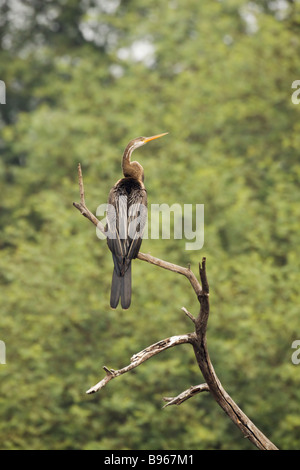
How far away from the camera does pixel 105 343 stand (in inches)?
409

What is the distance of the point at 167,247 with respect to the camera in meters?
11.6

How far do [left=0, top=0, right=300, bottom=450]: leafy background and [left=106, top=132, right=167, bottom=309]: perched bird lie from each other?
180 inches

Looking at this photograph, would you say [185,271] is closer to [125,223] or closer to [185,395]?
[185,395]

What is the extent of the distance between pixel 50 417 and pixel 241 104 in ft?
25.1

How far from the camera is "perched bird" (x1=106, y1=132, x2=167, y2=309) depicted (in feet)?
16.4

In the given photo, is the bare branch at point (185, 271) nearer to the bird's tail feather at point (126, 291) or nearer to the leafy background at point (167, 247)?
the bird's tail feather at point (126, 291)

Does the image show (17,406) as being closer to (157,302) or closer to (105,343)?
(105,343)

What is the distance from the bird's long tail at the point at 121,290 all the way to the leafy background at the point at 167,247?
471 cm

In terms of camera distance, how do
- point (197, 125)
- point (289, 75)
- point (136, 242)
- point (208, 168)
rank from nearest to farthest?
point (136, 242), point (208, 168), point (289, 75), point (197, 125)

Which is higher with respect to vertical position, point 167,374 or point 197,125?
point 197,125

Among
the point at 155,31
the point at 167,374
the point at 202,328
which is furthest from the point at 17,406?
the point at 155,31

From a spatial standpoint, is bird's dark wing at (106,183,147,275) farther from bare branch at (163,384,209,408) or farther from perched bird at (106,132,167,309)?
bare branch at (163,384,209,408)

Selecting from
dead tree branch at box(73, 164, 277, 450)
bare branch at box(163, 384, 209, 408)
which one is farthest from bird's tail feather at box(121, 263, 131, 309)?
bare branch at box(163, 384, 209, 408)

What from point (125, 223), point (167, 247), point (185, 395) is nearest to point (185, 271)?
point (185, 395)
